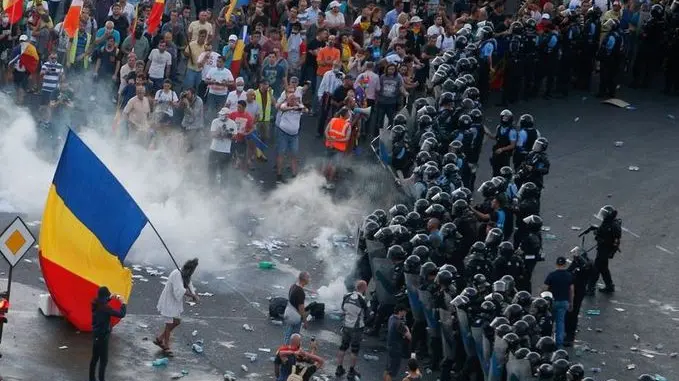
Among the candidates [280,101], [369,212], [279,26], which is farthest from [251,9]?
[369,212]

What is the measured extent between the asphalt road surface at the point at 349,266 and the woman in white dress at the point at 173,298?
0.88 feet

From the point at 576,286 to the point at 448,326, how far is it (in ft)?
8.24

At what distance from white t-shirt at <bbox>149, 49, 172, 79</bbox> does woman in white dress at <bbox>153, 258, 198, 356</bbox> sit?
1034 cm

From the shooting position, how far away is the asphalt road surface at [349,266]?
23891 millimetres

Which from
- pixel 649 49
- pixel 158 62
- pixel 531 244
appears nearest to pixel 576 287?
pixel 531 244

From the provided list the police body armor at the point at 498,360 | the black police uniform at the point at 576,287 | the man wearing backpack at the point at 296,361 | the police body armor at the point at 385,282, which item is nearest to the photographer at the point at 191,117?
the police body armor at the point at 385,282

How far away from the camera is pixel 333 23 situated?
35344 millimetres

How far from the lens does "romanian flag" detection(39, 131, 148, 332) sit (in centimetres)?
2417

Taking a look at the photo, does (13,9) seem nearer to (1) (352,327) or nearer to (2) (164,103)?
(2) (164,103)

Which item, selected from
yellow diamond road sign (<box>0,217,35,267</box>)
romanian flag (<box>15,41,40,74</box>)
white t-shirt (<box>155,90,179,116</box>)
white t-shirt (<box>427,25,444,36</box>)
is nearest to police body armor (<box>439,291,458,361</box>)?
yellow diamond road sign (<box>0,217,35,267</box>)

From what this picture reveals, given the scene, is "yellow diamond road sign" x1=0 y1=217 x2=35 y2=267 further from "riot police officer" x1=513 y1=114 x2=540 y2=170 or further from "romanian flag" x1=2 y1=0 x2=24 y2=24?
"romanian flag" x1=2 y1=0 x2=24 y2=24

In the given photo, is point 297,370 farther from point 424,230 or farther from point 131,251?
point 131,251

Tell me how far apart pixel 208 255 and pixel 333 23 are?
28.4ft

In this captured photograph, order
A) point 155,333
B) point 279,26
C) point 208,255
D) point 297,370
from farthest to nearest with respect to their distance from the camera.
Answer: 1. point 279,26
2. point 208,255
3. point 155,333
4. point 297,370
